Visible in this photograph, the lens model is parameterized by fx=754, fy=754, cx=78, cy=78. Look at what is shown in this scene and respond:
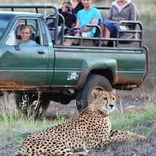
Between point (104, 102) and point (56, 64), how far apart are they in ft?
10.6

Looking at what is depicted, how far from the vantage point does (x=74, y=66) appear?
1105 centimetres

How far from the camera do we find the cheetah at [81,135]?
6.90 m

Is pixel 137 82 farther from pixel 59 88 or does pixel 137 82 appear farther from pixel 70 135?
pixel 70 135

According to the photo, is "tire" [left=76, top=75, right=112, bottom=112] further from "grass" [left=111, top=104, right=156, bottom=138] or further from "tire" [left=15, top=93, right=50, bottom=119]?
"grass" [left=111, top=104, right=156, bottom=138]

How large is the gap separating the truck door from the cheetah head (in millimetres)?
2789

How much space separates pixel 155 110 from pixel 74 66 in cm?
287

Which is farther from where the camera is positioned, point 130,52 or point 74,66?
point 130,52

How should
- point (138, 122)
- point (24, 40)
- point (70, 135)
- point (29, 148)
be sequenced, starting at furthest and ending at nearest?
point (24, 40) < point (138, 122) < point (70, 135) < point (29, 148)

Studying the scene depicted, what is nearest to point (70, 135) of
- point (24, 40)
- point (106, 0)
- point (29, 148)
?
point (29, 148)

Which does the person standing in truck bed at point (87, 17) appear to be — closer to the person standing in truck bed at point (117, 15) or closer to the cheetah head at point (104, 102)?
the person standing in truck bed at point (117, 15)

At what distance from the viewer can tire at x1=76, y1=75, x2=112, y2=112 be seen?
36.8 ft

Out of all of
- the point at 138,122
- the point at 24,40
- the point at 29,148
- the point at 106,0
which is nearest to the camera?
the point at 29,148

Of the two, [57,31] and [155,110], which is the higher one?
[57,31]

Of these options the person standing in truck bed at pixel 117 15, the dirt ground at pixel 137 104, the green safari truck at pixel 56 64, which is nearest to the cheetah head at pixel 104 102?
the dirt ground at pixel 137 104
